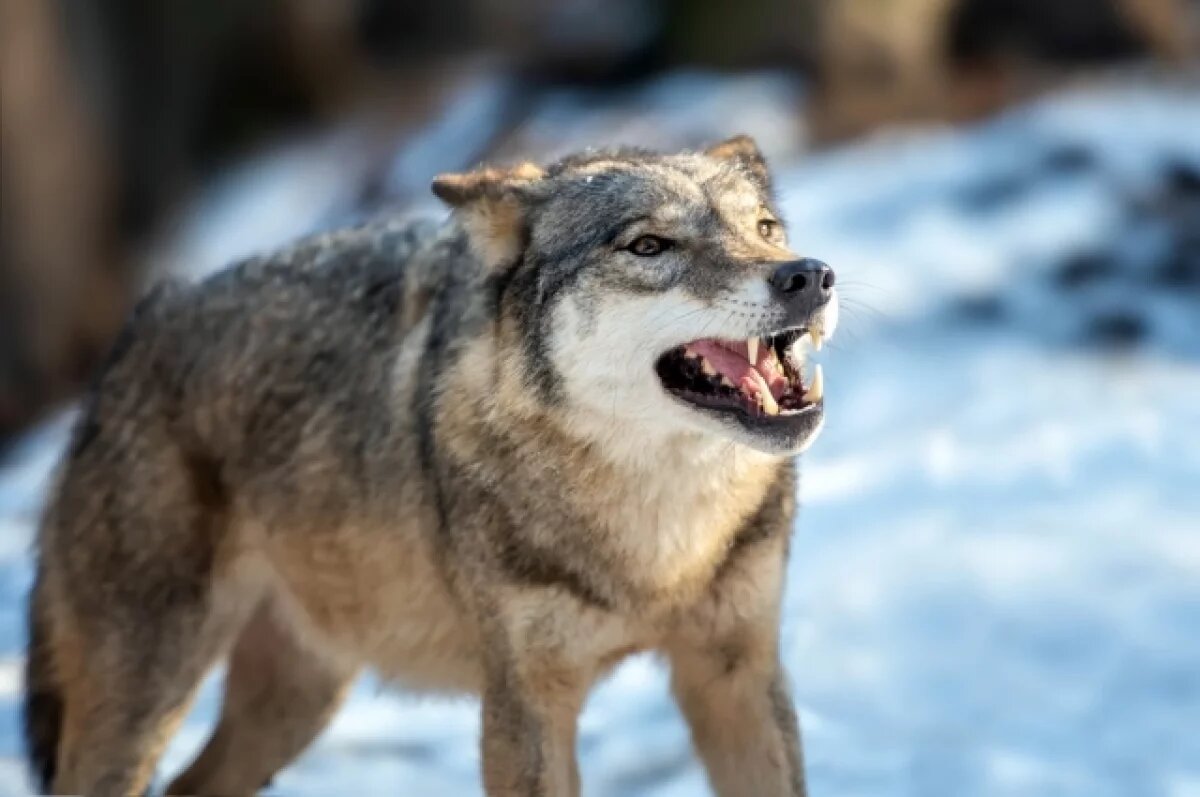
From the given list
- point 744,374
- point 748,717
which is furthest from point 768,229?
point 748,717

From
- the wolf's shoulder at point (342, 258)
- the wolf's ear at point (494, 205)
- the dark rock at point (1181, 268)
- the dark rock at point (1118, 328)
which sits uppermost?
the dark rock at point (1181, 268)

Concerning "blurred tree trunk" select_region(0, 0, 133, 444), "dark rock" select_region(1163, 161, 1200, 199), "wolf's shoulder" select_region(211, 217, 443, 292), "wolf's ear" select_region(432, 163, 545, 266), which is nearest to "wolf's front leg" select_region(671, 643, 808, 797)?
"wolf's ear" select_region(432, 163, 545, 266)

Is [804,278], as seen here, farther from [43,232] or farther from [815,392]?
[43,232]

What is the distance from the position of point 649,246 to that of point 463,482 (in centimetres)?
73

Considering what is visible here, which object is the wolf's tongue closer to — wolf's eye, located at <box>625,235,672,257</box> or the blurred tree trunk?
Answer: wolf's eye, located at <box>625,235,672,257</box>

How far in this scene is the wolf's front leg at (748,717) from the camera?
161 inches

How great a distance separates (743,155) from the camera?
173 inches

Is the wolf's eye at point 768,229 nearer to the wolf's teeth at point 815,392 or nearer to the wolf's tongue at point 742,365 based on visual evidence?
the wolf's tongue at point 742,365

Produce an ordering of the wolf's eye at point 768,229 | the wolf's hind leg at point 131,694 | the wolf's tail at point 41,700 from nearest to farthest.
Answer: the wolf's eye at point 768,229
the wolf's hind leg at point 131,694
the wolf's tail at point 41,700

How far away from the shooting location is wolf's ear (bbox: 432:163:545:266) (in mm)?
4172

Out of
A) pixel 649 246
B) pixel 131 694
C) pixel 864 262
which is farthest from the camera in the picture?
pixel 864 262

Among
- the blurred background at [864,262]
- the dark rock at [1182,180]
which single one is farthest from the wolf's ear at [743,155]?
the dark rock at [1182,180]

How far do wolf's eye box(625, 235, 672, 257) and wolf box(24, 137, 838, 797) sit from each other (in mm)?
10

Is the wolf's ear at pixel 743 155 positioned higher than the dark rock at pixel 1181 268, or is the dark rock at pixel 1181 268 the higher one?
the dark rock at pixel 1181 268
